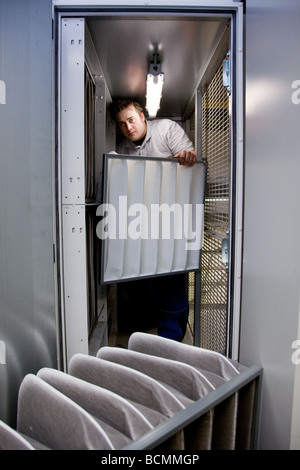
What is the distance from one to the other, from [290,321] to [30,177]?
1257 millimetres

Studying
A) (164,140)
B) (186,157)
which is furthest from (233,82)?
(164,140)

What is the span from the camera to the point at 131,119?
2441mm

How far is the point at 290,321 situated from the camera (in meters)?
0.98

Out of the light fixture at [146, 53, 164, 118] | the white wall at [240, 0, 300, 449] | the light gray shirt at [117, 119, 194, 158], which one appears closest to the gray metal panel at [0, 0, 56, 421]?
the light fixture at [146, 53, 164, 118]

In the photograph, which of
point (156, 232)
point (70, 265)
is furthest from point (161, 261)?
point (70, 265)

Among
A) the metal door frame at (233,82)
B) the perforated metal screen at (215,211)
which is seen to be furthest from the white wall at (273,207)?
the perforated metal screen at (215,211)

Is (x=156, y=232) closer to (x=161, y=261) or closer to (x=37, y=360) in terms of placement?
(x=161, y=261)

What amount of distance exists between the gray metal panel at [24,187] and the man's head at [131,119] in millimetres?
1034

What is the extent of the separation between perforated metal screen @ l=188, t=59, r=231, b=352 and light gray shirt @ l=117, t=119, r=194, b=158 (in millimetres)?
197

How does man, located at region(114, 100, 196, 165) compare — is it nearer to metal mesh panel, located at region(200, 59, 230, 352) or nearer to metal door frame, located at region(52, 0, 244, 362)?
metal mesh panel, located at region(200, 59, 230, 352)

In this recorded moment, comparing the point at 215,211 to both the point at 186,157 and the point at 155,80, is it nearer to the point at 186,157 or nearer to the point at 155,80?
the point at 186,157

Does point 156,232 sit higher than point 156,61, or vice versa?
point 156,61

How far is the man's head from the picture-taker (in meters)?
2.42

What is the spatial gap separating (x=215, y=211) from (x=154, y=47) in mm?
1158
